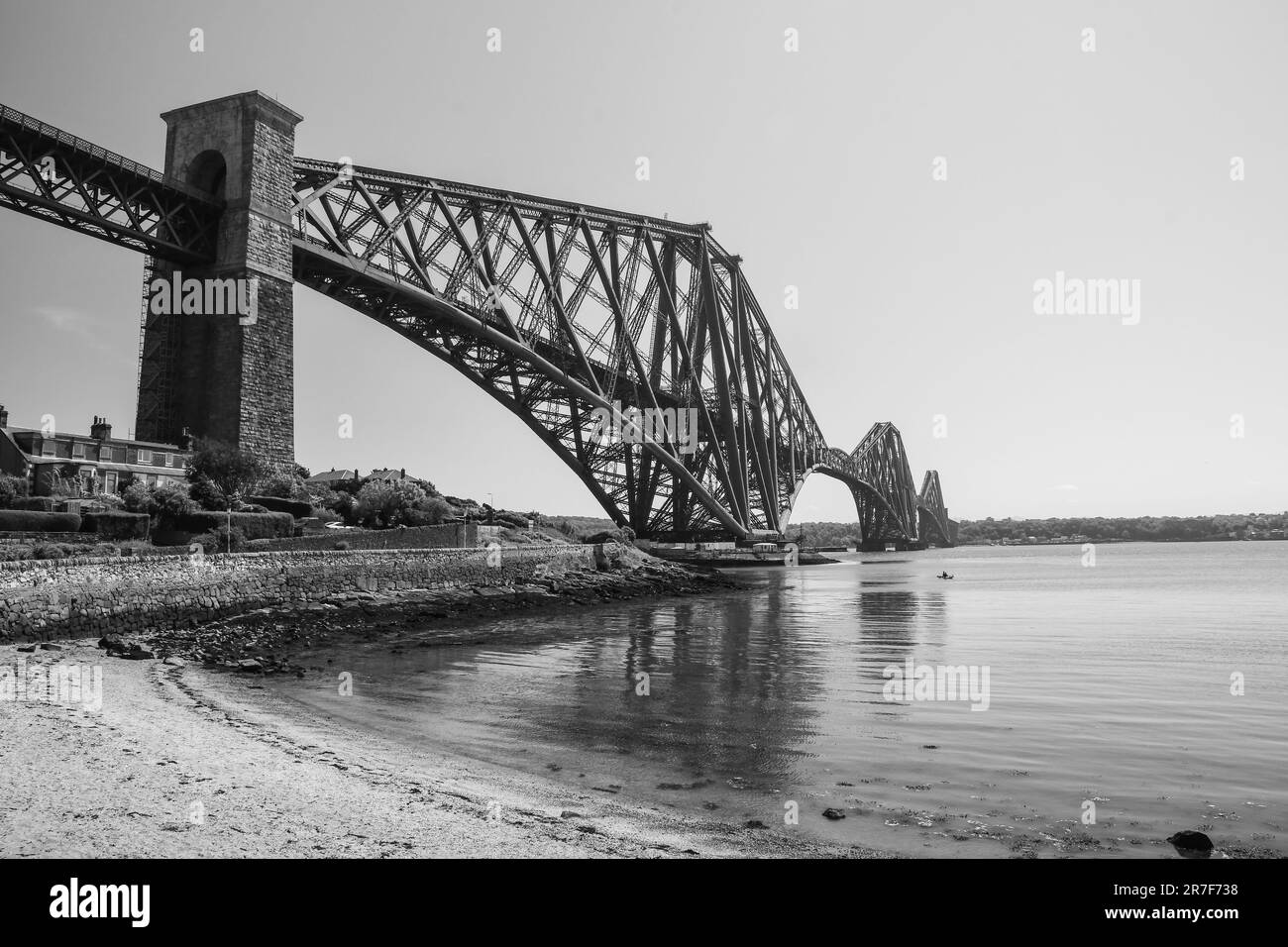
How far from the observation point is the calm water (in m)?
8.24

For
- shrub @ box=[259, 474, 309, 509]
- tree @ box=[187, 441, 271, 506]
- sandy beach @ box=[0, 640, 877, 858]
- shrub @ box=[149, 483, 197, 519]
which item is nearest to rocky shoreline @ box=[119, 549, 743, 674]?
shrub @ box=[149, 483, 197, 519]

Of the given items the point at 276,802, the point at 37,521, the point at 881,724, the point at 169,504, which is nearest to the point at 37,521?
the point at 37,521

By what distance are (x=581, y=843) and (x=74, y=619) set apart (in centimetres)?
1810

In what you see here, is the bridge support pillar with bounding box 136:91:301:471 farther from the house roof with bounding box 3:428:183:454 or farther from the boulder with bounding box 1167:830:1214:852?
the boulder with bounding box 1167:830:1214:852

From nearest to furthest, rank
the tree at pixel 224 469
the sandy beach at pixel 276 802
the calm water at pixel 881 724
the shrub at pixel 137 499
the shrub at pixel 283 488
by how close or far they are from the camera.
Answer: the sandy beach at pixel 276 802 → the calm water at pixel 881 724 → the shrub at pixel 137 499 → the tree at pixel 224 469 → the shrub at pixel 283 488

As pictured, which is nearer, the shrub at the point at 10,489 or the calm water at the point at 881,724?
the calm water at the point at 881,724

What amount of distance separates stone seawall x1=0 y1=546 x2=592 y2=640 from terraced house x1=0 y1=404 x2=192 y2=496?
781 centimetres

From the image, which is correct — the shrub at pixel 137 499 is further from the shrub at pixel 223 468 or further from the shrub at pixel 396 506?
the shrub at pixel 396 506

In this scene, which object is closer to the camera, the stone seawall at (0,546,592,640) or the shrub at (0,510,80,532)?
the stone seawall at (0,546,592,640)

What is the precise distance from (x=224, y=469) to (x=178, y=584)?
8.64 m

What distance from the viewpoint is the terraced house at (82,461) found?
1222 inches

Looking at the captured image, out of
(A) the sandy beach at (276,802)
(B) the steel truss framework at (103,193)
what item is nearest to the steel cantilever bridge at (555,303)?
(B) the steel truss framework at (103,193)

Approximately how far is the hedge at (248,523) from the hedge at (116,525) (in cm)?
103
